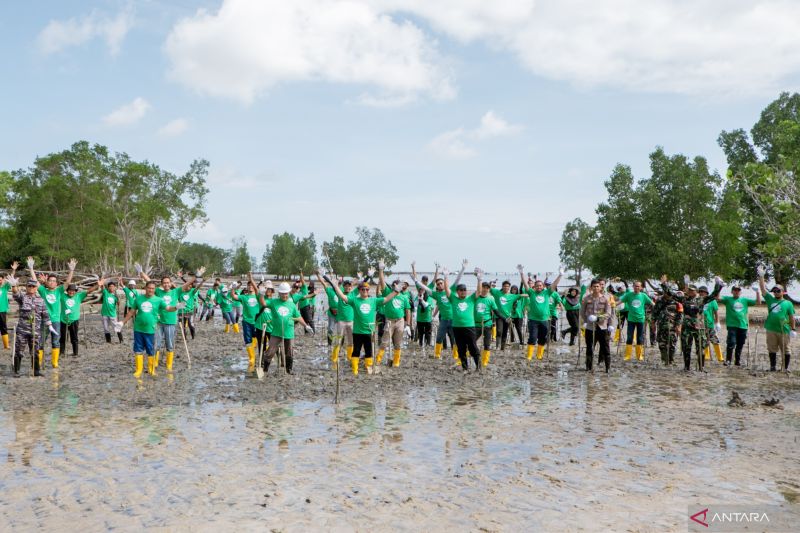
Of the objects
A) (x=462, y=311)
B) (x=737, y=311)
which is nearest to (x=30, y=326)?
(x=462, y=311)

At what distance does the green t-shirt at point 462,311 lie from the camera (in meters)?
13.5

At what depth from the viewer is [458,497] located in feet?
20.7

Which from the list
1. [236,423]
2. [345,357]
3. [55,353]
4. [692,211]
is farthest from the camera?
[692,211]

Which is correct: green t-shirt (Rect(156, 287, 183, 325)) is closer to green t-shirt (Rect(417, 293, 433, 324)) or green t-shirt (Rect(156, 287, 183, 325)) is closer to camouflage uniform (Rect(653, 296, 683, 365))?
green t-shirt (Rect(417, 293, 433, 324))

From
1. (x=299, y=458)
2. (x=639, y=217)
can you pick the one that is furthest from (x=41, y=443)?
(x=639, y=217)

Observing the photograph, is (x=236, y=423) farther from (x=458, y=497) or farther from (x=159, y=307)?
(x=159, y=307)

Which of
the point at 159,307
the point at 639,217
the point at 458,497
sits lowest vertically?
the point at 458,497

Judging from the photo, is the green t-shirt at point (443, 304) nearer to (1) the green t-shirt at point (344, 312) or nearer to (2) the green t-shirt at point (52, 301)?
(1) the green t-shirt at point (344, 312)

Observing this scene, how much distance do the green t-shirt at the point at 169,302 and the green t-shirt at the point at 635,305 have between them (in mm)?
11596

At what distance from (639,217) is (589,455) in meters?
37.0

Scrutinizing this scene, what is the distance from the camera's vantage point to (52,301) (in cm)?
1449

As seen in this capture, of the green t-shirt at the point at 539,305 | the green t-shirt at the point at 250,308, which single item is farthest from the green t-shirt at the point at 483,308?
the green t-shirt at the point at 250,308

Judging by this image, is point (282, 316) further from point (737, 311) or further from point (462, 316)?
point (737, 311)

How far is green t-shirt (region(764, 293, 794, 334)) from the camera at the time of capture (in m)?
14.4
